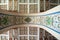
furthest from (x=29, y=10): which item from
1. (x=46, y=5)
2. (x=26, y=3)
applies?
(x=46, y=5)

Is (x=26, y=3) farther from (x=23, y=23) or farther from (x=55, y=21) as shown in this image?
(x=55, y=21)

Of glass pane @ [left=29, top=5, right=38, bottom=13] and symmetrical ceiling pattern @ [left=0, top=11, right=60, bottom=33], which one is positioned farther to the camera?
glass pane @ [left=29, top=5, right=38, bottom=13]

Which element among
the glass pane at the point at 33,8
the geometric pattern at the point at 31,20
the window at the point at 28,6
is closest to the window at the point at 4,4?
the window at the point at 28,6

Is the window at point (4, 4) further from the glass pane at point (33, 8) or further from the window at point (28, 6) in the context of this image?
the glass pane at point (33, 8)

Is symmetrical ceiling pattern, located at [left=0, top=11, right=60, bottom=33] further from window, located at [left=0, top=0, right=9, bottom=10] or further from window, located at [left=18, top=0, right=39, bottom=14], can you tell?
window, located at [left=0, top=0, right=9, bottom=10]

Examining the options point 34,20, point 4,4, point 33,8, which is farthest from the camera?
point 4,4

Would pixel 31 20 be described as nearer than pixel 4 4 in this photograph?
Yes

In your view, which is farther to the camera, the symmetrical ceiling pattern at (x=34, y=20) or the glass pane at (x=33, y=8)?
the glass pane at (x=33, y=8)

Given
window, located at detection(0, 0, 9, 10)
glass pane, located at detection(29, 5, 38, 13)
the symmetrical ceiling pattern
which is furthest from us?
window, located at detection(0, 0, 9, 10)

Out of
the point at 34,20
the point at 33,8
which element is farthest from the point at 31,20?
the point at 33,8

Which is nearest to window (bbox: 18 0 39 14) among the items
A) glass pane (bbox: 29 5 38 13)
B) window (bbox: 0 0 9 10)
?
glass pane (bbox: 29 5 38 13)

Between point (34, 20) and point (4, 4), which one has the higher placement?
point (4, 4)

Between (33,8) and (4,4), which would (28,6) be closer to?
(33,8)

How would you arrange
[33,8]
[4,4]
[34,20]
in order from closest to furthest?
[34,20]
[33,8]
[4,4]
